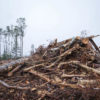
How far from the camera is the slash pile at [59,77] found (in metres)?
2.72

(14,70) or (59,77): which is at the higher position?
(14,70)

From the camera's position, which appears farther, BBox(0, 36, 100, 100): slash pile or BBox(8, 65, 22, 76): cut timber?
BBox(8, 65, 22, 76): cut timber

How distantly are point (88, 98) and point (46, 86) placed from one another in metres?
1.32

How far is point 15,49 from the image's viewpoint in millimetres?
32875

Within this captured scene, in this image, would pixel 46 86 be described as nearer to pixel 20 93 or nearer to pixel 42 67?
pixel 20 93

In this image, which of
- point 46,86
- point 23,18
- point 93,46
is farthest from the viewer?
point 23,18

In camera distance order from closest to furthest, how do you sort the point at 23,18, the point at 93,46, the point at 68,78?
the point at 68,78
the point at 93,46
the point at 23,18

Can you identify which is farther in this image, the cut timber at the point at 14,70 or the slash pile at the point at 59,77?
the cut timber at the point at 14,70

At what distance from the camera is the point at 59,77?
373 centimetres

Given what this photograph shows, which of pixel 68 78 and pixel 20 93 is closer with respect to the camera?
pixel 20 93

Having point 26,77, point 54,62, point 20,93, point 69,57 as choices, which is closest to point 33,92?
point 20,93

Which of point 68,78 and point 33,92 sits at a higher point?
point 68,78

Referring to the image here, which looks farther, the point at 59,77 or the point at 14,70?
the point at 14,70

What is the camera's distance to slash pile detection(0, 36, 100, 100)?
2.72 meters
